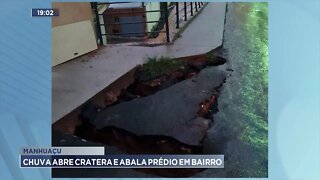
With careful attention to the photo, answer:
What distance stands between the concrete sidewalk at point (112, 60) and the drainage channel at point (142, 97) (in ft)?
0.11

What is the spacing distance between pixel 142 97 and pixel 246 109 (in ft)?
1.52

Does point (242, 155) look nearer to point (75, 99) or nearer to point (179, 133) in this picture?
point (179, 133)

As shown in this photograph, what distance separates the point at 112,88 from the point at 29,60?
15.0 inches

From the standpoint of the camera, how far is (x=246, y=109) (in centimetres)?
215

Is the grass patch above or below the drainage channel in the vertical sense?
above


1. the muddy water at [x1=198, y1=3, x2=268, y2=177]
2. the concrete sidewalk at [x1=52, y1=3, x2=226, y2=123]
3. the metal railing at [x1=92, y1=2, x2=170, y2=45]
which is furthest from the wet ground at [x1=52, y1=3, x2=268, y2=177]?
the metal railing at [x1=92, y1=2, x2=170, y2=45]

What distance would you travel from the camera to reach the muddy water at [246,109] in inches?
83.2

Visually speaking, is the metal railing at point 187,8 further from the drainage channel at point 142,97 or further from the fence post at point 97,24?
the fence post at point 97,24

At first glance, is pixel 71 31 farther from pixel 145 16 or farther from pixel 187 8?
pixel 187 8

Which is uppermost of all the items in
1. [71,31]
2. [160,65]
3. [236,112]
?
[71,31]

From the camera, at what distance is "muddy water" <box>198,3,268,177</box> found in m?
2.11
